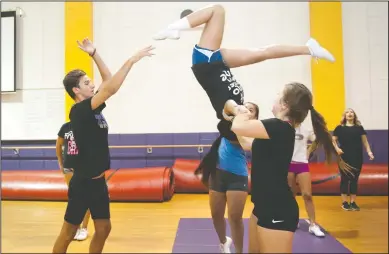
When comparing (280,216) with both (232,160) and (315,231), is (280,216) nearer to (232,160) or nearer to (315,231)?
(232,160)

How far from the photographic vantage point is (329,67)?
5.36 meters

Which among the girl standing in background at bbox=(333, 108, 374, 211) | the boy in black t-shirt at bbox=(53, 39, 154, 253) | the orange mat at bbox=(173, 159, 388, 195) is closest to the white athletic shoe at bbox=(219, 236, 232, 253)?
the boy in black t-shirt at bbox=(53, 39, 154, 253)

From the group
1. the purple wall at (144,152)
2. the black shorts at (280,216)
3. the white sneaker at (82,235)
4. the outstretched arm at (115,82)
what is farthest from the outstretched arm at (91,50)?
the purple wall at (144,152)

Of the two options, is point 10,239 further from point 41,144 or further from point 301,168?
point 41,144

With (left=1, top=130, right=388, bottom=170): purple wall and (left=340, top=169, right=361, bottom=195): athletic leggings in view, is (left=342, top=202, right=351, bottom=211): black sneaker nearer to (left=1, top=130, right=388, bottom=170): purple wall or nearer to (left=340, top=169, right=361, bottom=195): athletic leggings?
(left=340, top=169, right=361, bottom=195): athletic leggings

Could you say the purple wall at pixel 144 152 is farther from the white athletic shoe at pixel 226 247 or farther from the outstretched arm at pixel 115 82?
the outstretched arm at pixel 115 82

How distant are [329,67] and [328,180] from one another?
1.98 metres

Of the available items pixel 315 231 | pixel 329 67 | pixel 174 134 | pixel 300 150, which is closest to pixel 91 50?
pixel 300 150

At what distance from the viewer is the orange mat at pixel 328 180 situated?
4.64 meters

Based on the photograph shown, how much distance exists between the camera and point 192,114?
223 inches

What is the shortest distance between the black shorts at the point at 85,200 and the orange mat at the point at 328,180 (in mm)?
2903

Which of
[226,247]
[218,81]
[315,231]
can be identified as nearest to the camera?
[218,81]

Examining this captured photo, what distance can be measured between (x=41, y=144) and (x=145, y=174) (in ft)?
7.92

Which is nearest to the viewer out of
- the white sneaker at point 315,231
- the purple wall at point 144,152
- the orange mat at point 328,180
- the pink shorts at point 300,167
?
the white sneaker at point 315,231
